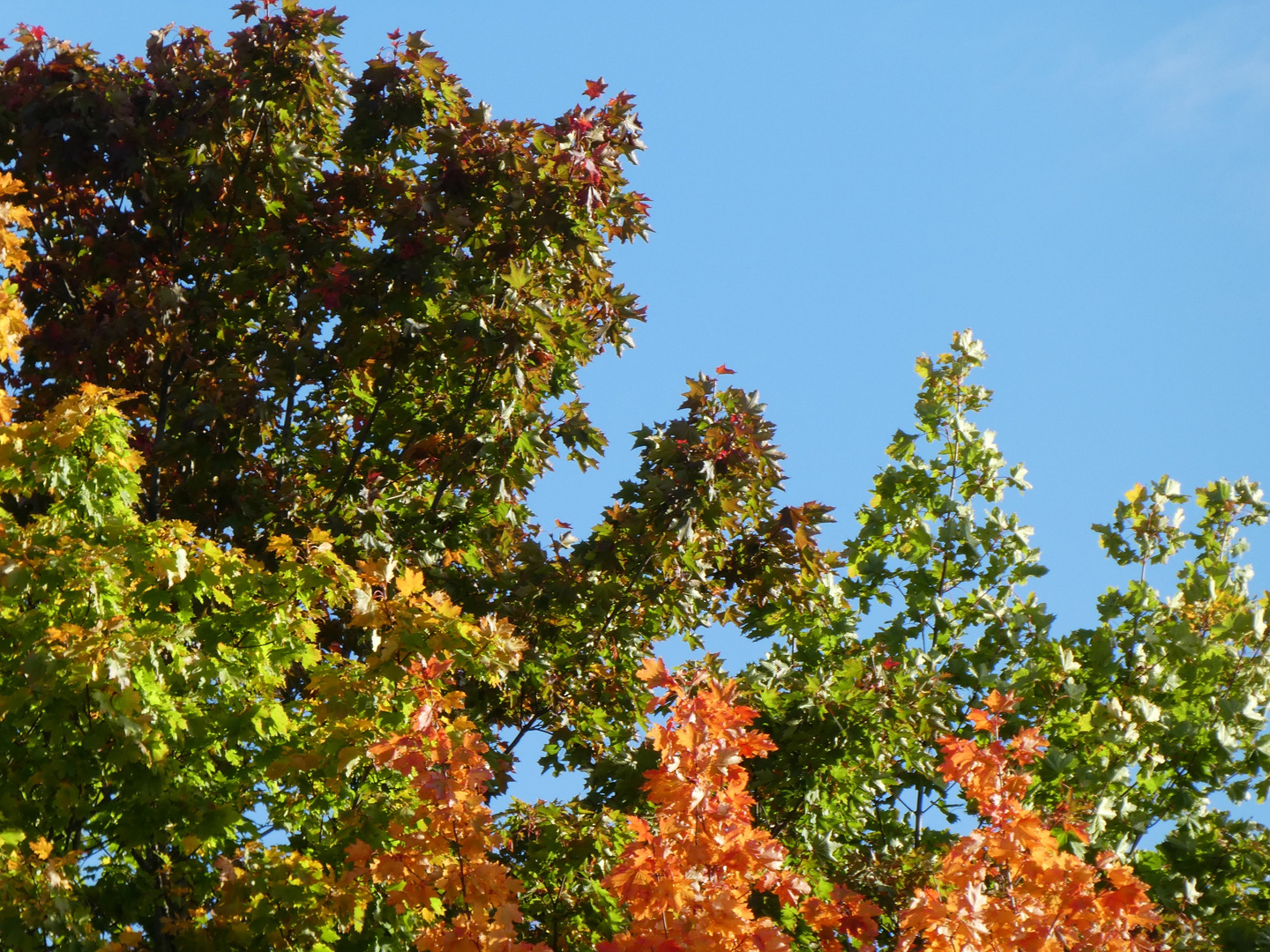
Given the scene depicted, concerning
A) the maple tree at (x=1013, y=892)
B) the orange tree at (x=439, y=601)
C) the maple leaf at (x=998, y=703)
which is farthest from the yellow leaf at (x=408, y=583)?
the maple leaf at (x=998, y=703)

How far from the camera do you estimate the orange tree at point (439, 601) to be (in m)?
6.20

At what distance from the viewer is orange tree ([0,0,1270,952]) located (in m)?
6.20

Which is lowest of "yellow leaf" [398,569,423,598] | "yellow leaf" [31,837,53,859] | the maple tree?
"yellow leaf" [31,837,53,859]

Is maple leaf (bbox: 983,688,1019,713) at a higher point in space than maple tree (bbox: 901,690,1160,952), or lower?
higher

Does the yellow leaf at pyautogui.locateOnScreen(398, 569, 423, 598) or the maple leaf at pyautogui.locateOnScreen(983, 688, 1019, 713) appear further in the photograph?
the maple leaf at pyautogui.locateOnScreen(983, 688, 1019, 713)

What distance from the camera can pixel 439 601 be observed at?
6.42m

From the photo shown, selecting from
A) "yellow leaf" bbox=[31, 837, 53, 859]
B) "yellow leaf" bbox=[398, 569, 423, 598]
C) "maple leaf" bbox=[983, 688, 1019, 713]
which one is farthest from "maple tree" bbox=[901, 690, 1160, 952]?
"yellow leaf" bbox=[31, 837, 53, 859]

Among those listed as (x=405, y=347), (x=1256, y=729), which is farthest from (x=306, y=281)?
(x=1256, y=729)

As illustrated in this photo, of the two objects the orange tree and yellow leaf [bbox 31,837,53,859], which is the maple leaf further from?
yellow leaf [bbox 31,837,53,859]

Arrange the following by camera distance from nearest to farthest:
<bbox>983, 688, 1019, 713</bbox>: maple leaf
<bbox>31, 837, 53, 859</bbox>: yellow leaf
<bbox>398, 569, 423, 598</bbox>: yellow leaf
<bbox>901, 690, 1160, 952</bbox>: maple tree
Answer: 1. <bbox>901, 690, 1160, 952</bbox>: maple tree
2. <bbox>31, 837, 53, 859</bbox>: yellow leaf
3. <bbox>398, 569, 423, 598</bbox>: yellow leaf
4. <bbox>983, 688, 1019, 713</bbox>: maple leaf

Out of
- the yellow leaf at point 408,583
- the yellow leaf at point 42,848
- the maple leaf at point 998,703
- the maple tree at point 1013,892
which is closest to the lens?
the maple tree at point 1013,892

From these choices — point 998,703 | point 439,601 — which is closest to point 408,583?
point 439,601

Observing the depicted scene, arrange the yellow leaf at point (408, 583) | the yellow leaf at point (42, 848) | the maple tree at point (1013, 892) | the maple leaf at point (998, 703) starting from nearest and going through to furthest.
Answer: the maple tree at point (1013, 892)
the yellow leaf at point (42, 848)
the yellow leaf at point (408, 583)
the maple leaf at point (998, 703)

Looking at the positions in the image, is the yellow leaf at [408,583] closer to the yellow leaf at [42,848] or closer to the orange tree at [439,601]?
the orange tree at [439,601]
